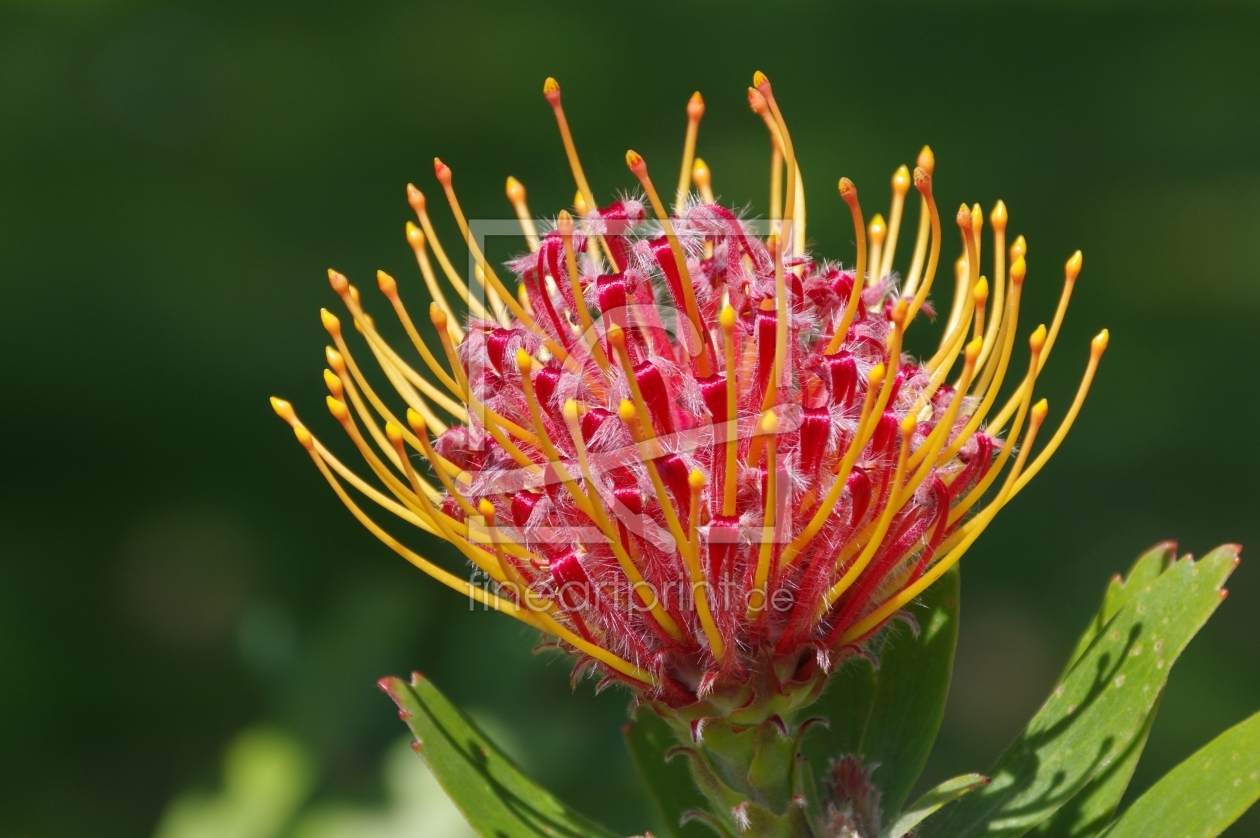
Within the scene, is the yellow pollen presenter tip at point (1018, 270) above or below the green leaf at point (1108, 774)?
above

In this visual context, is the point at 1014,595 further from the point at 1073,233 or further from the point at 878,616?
the point at 878,616

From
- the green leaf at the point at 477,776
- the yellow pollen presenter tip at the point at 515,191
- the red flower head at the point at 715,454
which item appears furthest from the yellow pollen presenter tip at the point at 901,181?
the green leaf at the point at 477,776

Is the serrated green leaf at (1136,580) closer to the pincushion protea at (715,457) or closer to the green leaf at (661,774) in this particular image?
the pincushion protea at (715,457)

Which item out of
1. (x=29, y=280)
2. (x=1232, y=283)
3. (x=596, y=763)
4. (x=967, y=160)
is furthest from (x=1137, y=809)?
(x=29, y=280)

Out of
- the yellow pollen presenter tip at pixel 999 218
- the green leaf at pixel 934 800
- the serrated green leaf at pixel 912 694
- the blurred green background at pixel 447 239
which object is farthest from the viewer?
the blurred green background at pixel 447 239

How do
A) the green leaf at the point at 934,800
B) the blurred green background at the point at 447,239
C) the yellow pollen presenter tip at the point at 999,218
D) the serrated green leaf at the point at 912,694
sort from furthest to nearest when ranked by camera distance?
the blurred green background at the point at 447,239
the serrated green leaf at the point at 912,694
the yellow pollen presenter tip at the point at 999,218
the green leaf at the point at 934,800

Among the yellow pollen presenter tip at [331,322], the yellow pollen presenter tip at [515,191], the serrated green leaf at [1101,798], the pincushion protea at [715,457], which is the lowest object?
the serrated green leaf at [1101,798]

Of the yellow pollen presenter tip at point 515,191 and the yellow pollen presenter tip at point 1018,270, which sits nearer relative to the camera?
the yellow pollen presenter tip at point 1018,270

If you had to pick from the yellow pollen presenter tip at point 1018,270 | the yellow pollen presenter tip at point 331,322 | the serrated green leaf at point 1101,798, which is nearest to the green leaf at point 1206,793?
the serrated green leaf at point 1101,798
